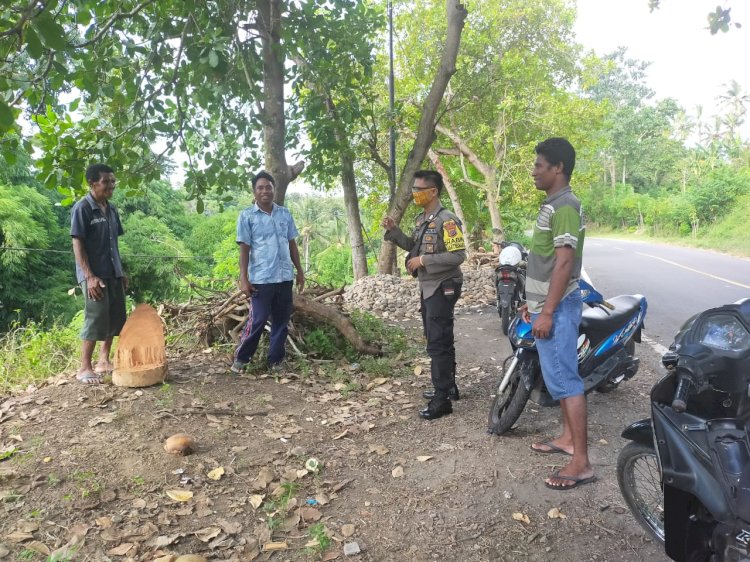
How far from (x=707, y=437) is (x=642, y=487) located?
1.02 meters

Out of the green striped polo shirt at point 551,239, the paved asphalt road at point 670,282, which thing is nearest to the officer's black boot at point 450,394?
the green striped polo shirt at point 551,239

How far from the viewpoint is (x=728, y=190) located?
26.2 metres

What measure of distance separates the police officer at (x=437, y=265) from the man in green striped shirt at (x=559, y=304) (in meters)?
0.90

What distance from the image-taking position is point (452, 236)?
13.1 ft

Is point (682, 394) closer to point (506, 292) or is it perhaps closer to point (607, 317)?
point (607, 317)

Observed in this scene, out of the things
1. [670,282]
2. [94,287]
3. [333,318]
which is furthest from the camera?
[670,282]

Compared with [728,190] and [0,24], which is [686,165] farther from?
[0,24]

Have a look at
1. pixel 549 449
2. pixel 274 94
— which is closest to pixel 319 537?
pixel 549 449

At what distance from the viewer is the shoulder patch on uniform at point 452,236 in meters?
3.99

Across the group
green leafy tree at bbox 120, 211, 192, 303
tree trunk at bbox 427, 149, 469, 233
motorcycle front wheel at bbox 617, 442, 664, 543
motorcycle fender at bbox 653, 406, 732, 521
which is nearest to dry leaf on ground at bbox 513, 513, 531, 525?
motorcycle front wheel at bbox 617, 442, 664, 543

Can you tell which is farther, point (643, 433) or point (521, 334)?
point (521, 334)

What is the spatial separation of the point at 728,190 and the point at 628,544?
1156 inches

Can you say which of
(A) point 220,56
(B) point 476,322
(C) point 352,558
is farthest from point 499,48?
(C) point 352,558

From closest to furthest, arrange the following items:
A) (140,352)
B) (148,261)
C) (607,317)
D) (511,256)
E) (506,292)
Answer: (607,317) < (140,352) < (511,256) < (506,292) < (148,261)
